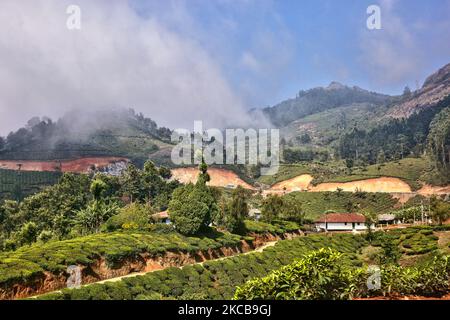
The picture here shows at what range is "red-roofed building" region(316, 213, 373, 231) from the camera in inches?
2771

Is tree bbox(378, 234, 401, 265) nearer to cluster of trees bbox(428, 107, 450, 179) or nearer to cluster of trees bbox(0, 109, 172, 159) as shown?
cluster of trees bbox(428, 107, 450, 179)

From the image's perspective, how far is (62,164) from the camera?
143 meters

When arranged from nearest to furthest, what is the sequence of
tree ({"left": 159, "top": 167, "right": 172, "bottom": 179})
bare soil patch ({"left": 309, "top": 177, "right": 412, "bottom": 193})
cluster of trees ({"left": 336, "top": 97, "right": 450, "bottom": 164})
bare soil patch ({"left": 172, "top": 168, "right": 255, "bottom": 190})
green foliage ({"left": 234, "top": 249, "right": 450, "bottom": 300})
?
green foliage ({"left": 234, "top": 249, "right": 450, "bottom": 300}) < tree ({"left": 159, "top": 167, "right": 172, "bottom": 179}) < bare soil patch ({"left": 309, "top": 177, "right": 412, "bottom": 193}) < bare soil patch ({"left": 172, "top": 168, "right": 255, "bottom": 190}) < cluster of trees ({"left": 336, "top": 97, "right": 450, "bottom": 164})

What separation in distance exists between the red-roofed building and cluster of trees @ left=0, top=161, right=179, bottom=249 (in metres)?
25.8

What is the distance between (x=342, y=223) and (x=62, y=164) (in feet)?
324

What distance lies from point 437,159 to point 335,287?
9915 cm

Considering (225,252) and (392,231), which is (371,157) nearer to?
(392,231)

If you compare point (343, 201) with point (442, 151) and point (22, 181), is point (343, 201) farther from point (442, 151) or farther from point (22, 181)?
point (22, 181)

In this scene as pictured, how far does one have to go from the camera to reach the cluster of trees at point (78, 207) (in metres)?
50.6

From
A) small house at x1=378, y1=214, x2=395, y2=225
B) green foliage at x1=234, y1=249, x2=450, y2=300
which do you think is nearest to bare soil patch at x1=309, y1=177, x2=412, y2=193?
small house at x1=378, y1=214, x2=395, y2=225

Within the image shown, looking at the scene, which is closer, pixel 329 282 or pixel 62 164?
pixel 329 282

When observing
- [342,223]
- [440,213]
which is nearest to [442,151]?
[342,223]

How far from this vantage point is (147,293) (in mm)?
29500

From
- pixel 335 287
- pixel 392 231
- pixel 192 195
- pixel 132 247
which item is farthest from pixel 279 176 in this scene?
pixel 335 287
